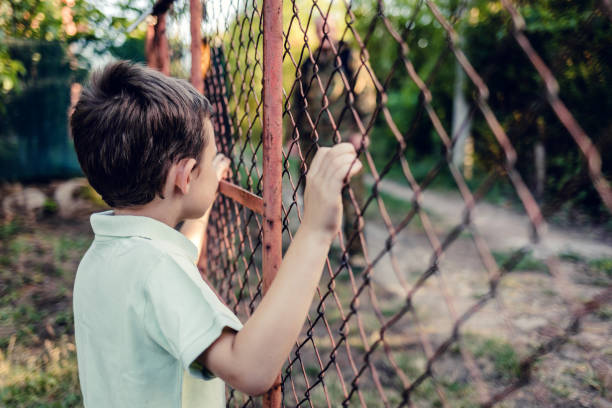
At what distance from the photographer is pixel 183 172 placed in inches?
42.8

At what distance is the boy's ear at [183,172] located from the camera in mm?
1082

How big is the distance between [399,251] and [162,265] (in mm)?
4887

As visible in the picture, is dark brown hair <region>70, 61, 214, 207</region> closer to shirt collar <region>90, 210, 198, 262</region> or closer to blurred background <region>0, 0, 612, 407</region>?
shirt collar <region>90, 210, 198, 262</region>

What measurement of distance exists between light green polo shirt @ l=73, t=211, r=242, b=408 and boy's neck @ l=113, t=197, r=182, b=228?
42mm

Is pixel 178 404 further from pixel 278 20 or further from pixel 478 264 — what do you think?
pixel 478 264

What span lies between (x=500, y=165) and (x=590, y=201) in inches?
274

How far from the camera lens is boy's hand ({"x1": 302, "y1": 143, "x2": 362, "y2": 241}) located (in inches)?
34.4

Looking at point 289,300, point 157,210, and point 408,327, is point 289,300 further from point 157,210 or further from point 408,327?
point 408,327

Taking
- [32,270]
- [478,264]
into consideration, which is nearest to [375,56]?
[478,264]

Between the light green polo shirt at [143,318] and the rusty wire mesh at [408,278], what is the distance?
0.34m

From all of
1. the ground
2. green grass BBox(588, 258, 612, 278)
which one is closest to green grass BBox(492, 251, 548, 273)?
the ground

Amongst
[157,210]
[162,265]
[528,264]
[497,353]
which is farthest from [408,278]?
[162,265]

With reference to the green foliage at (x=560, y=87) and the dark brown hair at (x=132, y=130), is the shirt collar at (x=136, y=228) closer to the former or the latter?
the dark brown hair at (x=132, y=130)

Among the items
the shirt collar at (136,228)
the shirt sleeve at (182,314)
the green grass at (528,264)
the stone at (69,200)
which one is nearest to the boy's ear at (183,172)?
the shirt collar at (136,228)
